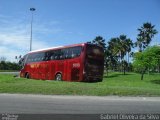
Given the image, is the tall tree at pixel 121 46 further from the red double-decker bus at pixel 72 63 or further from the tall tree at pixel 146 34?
the red double-decker bus at pixel 72 63

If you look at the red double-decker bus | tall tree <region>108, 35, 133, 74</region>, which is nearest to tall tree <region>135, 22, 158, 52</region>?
tall tree <region>108, 35, 133, 74</region>

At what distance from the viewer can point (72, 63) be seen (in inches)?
1315

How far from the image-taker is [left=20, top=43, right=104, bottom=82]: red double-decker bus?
32.8 meters

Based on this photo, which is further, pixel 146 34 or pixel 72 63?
pixel 146 34

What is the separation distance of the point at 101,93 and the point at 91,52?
36.1 ft

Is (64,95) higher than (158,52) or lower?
lower

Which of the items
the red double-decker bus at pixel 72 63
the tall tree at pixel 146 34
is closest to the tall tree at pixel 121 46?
the tall tree at pixel 146 34

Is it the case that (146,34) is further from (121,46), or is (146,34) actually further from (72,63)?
(72,63)

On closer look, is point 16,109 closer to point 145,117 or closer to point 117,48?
point 145,117

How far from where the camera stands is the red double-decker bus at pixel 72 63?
32.8 meters

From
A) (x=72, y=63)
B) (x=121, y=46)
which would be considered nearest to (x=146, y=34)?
(x=121, y=46)

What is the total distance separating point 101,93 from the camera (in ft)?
73.6

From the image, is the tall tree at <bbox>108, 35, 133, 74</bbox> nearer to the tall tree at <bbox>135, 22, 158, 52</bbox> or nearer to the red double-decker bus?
the tall tree at <bbox>135, 22, 158, 52</bbox>

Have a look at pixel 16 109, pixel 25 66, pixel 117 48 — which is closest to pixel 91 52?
pixel 25 66
